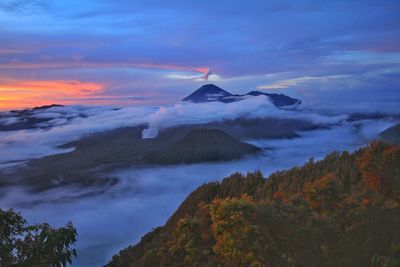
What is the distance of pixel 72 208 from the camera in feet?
635

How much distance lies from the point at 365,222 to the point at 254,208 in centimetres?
418

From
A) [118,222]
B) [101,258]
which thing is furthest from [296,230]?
[118,222]

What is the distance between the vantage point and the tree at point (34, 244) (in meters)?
11.1

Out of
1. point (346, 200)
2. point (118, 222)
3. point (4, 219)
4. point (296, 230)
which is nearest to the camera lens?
point (4, 219)

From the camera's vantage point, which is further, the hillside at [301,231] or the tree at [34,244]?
the hillside at [301,231]

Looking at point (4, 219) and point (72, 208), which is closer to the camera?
point (4, 219)

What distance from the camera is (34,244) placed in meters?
11.6

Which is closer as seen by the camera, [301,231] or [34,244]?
[34,244]

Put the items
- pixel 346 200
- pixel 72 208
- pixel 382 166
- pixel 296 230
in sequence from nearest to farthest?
pixel 296 230
pixel 346 200
pixel 382 166
pixel 72 208

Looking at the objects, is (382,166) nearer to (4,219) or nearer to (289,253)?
(289,253)

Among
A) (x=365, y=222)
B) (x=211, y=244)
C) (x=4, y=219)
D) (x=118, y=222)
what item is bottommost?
(x=118, y=222)

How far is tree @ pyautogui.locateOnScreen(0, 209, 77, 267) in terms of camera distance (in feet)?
36.4

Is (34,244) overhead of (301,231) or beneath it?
overhead

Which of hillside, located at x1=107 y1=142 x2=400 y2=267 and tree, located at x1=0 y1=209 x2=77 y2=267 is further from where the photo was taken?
hillside, located at x1=107 y1=142 x2=400 y2=267
